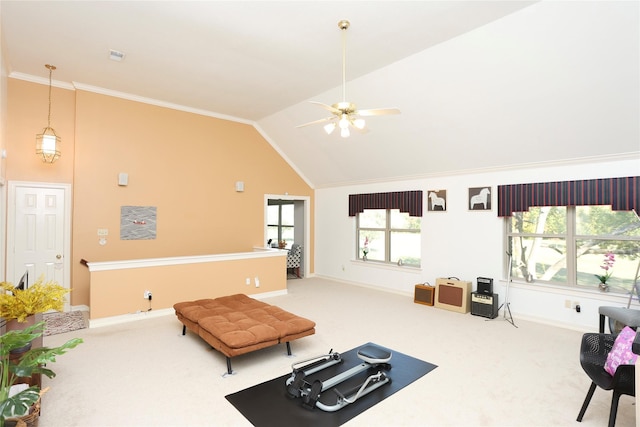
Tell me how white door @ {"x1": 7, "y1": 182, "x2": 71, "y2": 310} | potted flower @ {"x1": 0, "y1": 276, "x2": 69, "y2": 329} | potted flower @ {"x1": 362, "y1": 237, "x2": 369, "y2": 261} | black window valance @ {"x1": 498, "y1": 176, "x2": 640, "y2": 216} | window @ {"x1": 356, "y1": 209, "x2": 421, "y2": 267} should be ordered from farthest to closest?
potted flower @ {"x1": 362, "y1": 237, "x2": 369, "y2": 261} → window @ {"x1": 356, "y1": 209, "x2": 421, "y2": 267} → white door @ {"x1": 7, "y1": 182, "x2": 71, "y2": 310} → black window valance @ {"x1": 498, "y1": 176, "x2": 640, "y2": 216} → potted flower @ {"x1": 0, "y1": 276, "x2": 69, "y2": 329}

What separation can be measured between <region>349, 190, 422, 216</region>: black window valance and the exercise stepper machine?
3.47m

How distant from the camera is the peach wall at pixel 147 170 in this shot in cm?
535

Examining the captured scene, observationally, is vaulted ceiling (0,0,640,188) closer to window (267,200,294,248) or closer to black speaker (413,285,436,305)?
black speaker (413,285,436,305)

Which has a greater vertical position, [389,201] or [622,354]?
[389,201]

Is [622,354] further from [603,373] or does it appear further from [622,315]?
[622,315]

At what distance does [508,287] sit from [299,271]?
4840 mm

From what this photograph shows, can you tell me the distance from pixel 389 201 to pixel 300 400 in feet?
15.8

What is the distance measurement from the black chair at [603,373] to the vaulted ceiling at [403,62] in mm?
2769

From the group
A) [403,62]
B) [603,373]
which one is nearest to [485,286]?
[603,373]

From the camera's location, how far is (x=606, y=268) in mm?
4613

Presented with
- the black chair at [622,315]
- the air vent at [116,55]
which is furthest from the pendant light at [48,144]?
the black chair at [622,315]

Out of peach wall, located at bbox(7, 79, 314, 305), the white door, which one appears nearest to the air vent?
peach wall, located at bbox(7, 79, 314, 305)

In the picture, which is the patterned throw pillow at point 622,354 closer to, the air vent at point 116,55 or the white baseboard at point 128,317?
the white baseboard at point 128,317

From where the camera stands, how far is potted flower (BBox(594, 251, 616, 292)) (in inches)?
179
